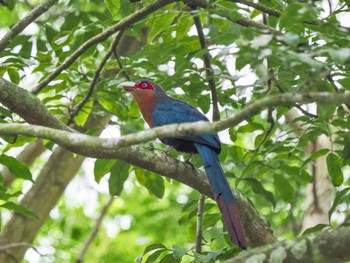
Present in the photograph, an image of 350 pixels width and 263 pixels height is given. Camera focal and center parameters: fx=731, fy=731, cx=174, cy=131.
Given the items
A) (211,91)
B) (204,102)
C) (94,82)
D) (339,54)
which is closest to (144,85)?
(94,82)

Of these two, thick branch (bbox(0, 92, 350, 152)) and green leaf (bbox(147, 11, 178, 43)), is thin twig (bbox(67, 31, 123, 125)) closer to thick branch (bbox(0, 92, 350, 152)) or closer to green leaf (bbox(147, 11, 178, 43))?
green leaf (bbox(147, 11, 178, 43))

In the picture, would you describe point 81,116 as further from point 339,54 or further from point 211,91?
point 339,54

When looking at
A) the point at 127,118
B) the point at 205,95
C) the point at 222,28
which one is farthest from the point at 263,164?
the point at 127,118

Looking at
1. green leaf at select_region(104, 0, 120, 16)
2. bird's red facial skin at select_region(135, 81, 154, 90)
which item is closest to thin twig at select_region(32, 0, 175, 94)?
green leaf at select_region(104, 0, 120, 16)

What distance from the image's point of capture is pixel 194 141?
18.8 feet

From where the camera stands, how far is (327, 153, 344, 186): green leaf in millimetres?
5656

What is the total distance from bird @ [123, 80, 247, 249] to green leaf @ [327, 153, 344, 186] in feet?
2.90

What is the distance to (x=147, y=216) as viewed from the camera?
10.5 metres

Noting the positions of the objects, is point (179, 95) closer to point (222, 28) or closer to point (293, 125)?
point (222, 28)

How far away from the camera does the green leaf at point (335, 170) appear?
18.6 ft

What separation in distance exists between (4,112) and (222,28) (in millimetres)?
1843

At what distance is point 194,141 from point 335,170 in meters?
1.13

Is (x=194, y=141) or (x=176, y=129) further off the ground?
(x=194, y=141)

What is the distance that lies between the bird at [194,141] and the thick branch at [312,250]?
1164 millimetres
